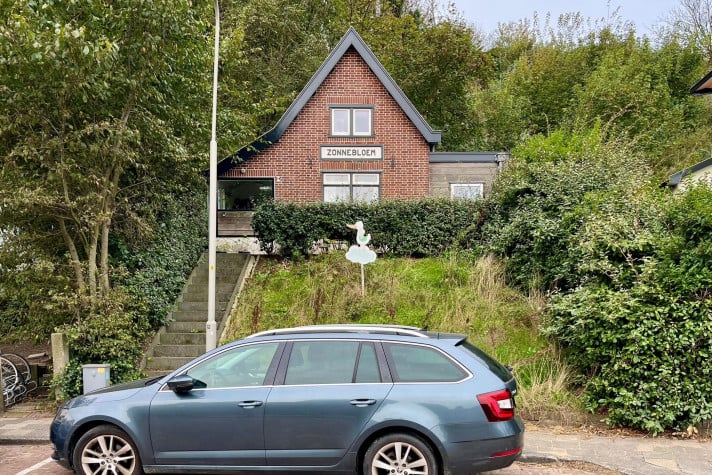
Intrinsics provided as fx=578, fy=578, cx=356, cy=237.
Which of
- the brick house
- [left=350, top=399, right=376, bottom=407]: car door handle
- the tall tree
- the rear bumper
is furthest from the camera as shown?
the brick house

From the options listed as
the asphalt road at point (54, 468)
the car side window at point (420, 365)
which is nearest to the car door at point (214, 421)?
the car side window at point (420, 365)

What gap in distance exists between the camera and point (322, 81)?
18.4 m

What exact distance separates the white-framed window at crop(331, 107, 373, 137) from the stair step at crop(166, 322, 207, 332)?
8.83 m

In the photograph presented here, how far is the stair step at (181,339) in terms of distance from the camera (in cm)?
1134

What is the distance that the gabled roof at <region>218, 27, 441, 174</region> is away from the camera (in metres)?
18.1

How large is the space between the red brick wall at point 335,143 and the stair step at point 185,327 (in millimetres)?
7410

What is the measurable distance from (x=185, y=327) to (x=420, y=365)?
7.50m

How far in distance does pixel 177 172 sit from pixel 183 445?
7381 mm

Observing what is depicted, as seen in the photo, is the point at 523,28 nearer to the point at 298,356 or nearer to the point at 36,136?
the point at 36,136

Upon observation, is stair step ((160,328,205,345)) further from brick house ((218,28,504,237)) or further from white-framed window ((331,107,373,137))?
white-framed window ((331,107,373,137))

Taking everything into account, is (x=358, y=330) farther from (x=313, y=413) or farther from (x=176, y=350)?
(x=176, y=350)

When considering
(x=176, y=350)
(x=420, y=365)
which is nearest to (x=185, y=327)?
(x=176, y=350)

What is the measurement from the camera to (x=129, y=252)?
36.3 feet

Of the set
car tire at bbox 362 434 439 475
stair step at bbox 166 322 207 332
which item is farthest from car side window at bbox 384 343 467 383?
stair step at bbox 166 322 207 332
